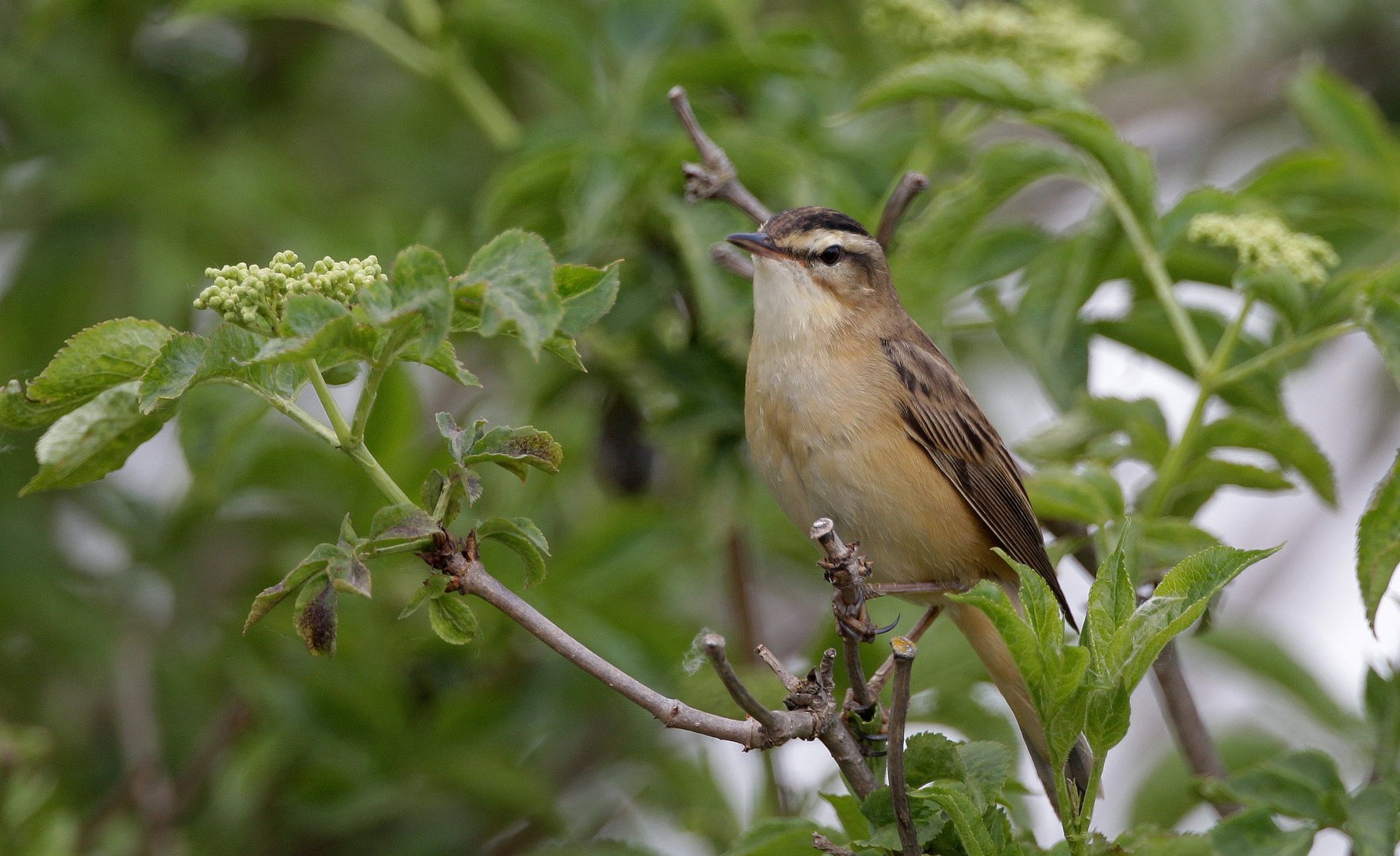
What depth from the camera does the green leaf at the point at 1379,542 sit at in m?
2.71

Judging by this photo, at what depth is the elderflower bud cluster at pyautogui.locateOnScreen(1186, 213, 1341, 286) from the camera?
3.32 meters

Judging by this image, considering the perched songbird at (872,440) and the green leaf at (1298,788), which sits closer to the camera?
the green leaf at (1298,788)

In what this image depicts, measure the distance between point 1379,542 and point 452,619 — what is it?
1856 millimetres

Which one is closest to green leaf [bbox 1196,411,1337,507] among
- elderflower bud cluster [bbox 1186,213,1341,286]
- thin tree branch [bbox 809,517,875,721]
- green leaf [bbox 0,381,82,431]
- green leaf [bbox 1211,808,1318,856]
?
elderflower bud cluster [bbox 1186,213,1341,286]

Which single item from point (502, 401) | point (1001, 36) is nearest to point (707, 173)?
point (1001, 36)

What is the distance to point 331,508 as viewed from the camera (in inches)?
171

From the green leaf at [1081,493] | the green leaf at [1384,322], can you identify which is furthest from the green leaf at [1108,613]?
the green leaf at [1384,322]

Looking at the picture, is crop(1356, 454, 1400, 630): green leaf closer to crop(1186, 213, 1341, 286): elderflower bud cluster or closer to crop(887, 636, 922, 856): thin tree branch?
crop(1186, 213, 1341, 286): elderflower bud cluster

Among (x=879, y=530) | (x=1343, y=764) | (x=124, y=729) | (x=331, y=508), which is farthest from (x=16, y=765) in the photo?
(x=1343, y=764)

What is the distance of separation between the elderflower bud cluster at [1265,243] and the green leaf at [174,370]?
2.44 metres

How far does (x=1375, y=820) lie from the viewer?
2711mm

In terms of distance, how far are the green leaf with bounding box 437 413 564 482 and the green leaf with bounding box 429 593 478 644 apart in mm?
234

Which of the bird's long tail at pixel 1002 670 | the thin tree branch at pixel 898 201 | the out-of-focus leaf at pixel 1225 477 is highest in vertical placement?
the thin tree branch at pixel 898 201

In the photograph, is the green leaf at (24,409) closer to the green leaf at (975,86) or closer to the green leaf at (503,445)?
the green leaf at (503,445)
